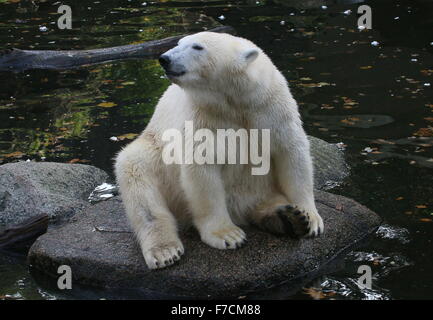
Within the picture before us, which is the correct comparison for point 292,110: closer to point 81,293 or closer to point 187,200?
point 187,200

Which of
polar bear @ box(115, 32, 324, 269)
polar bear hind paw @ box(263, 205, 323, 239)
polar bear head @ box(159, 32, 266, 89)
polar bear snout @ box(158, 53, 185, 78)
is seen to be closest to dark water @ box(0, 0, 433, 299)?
polar bear hind paw @ box(263, 205, 323, 239)

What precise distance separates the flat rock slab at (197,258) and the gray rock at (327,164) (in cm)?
113

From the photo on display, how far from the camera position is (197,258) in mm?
5715

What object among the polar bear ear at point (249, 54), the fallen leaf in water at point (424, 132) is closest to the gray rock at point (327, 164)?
the fallen leaf in water at point (424, 132)

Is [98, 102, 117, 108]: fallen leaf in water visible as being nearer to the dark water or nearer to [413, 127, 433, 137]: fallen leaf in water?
the dark water

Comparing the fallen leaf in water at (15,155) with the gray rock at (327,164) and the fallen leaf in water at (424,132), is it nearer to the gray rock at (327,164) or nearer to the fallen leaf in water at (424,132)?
the gray rock at (327,164)

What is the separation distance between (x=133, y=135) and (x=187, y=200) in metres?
3.57

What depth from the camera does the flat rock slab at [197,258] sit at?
18.4ft

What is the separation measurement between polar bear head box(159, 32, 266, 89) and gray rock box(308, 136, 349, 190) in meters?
2.56

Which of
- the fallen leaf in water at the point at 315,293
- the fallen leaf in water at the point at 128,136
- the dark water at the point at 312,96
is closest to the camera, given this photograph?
the fallen leaf in water at the point at 315,293

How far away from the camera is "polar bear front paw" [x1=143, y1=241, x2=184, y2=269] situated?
18.5 ft

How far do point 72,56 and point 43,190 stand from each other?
5118 millimetres
